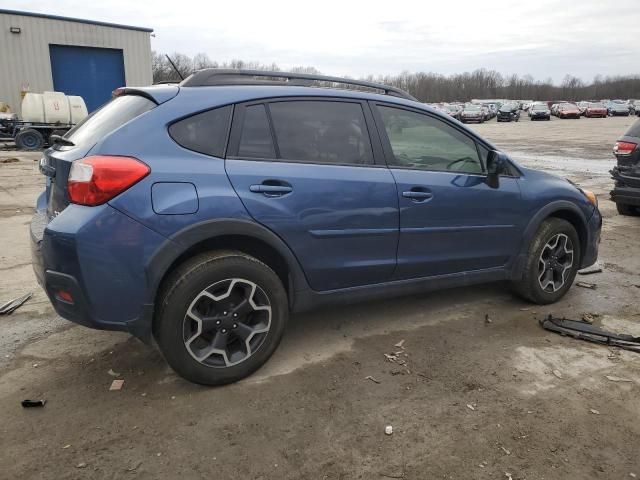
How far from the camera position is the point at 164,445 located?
2551 mm

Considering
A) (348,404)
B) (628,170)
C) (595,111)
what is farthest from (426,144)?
(595,111)

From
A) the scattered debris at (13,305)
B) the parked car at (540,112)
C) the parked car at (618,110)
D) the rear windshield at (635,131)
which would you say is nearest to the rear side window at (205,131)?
the scattered debris at (13,305)

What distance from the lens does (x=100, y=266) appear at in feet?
8.77

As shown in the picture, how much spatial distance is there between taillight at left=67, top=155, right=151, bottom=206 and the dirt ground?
117 centimetres

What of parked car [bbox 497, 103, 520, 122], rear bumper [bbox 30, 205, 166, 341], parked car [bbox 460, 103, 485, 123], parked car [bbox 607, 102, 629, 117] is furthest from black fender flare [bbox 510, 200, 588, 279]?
parked car [bbox 607, 102, 629, 117]

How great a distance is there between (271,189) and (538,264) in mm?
2510

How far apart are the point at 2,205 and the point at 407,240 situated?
764cm

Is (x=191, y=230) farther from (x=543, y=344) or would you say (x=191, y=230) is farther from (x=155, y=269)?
(x=543, y=344)

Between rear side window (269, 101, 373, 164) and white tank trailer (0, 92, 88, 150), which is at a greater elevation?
rear side window (269, 101, 373, 164)

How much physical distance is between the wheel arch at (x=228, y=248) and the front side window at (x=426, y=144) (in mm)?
1050

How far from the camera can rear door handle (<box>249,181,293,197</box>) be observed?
2979 millimetres

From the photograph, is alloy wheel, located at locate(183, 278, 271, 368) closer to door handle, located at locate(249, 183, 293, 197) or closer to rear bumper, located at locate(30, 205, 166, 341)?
rear bumper, located at locate(30, 205, 166, 341)

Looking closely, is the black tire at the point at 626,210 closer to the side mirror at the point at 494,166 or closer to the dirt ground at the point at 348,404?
the dirt ground at the point at 348,404

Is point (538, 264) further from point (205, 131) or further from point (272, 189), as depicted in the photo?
point (205, 131)
